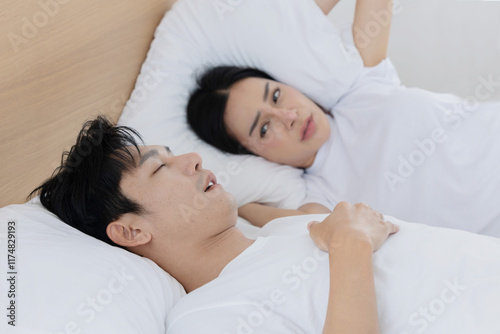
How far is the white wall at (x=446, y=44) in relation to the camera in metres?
1.99

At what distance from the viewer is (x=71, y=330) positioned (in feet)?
2.92

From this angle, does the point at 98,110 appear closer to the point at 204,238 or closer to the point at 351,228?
the point at 204,238

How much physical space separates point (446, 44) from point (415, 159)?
82 cm

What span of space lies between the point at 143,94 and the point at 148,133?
157 millimetres

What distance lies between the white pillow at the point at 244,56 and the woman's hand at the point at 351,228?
1.65 ft

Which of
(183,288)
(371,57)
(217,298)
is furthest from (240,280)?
(371,57)

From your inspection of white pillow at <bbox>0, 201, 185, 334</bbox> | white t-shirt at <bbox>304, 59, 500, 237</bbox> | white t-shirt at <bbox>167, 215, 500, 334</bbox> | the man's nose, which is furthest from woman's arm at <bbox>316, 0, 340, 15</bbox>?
white pillow at <bbox>0, 201, 185, 334</bbox>

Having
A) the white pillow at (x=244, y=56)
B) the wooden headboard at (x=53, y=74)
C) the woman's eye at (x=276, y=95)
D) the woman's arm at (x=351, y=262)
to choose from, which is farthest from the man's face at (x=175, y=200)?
the woman's eye at (x=276, y=95)

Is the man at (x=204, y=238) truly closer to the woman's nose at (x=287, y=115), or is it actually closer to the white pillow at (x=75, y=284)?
the white pillow at (x=75, y=284)

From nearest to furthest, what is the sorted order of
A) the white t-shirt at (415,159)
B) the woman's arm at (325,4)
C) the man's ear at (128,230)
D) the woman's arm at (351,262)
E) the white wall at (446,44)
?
the woman's arm at (351,262) → the man's ear at (128,230) → the white t-shirt at (415,159) → the woman's arm at (325,4) → the white wall at (446,44)

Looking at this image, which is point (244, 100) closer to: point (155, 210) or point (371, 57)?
point (371, 57)

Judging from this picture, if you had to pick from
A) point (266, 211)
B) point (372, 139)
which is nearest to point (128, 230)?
point (266, 211)

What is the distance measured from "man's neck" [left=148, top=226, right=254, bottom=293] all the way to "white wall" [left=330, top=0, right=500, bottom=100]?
133cm

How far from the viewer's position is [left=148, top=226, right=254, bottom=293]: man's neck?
1.15m
